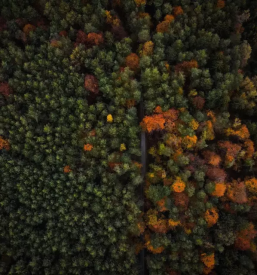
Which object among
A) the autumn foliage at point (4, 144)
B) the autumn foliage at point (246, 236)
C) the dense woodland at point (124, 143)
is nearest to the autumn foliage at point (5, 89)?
the dense woodland at point (124, 143)

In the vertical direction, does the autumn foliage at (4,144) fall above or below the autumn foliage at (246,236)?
above

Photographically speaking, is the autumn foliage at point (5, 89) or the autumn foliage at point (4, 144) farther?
the autumn foliage at point (5, 89)

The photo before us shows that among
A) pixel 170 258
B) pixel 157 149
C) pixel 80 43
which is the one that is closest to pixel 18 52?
pixel 80 43

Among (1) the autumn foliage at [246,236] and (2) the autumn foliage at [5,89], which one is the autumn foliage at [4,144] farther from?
(1) the autumn foliage at [246,236]

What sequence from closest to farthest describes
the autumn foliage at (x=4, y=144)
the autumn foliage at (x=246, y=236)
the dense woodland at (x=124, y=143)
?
the dense woodland at (x=124, y=143) → the autumn foliage at (x=246, y=236) → the autumn foliage at (x=4, y=144)

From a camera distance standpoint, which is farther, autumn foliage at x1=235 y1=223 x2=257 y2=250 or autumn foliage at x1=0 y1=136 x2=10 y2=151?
autumn foliage at x1=0 y1=136 x2=10 y2=151

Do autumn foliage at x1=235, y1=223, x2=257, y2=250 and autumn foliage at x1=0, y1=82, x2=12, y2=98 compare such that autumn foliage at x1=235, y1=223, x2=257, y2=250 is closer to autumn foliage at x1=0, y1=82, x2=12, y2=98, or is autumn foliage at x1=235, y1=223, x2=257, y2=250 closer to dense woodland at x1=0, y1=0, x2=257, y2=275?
dense woodland at x1=0, y1=0, x2=257, y2=275

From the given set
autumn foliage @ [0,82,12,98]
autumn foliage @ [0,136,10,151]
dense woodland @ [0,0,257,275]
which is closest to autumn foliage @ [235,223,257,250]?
dense woodland @ [0,0,257,275]

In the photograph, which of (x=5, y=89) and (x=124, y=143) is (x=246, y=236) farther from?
(x=5, y=89)

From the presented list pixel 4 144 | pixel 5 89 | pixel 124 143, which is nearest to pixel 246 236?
pixel 124 143
